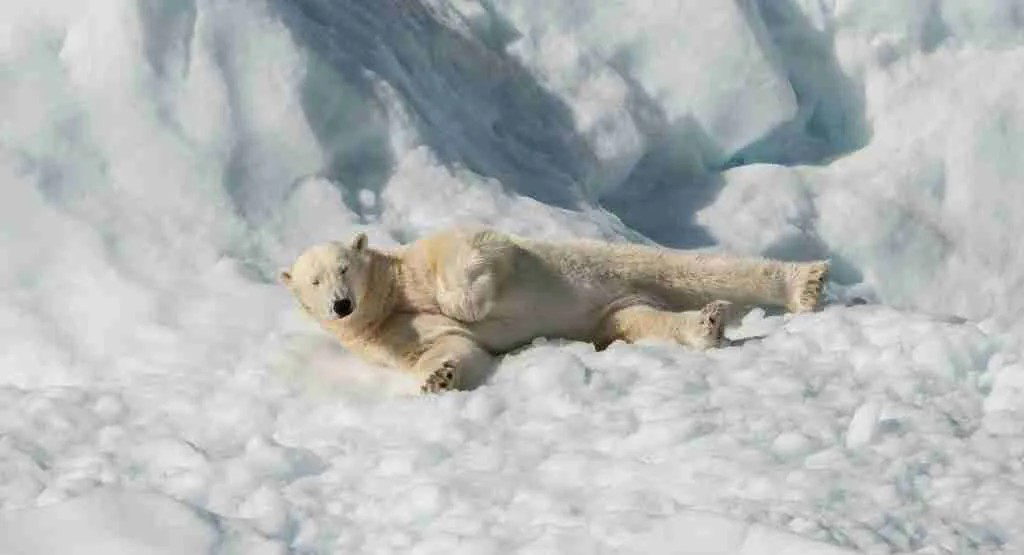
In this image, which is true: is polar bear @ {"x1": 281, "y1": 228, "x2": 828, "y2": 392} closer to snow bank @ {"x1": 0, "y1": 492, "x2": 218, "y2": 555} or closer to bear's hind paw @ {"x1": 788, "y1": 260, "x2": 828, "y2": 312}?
bear's hind paw @ {"x1": 788, "y1": 260, "x2": 828, "y2": 312}

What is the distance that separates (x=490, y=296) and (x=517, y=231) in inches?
45.2

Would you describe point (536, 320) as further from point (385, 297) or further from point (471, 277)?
point (385, 297)

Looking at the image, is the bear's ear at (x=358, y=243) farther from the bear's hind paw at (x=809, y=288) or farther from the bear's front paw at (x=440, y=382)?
the bear's hind paw at (x=809, y=288)

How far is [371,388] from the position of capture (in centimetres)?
428

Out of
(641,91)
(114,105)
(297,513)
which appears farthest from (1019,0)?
(297,513)

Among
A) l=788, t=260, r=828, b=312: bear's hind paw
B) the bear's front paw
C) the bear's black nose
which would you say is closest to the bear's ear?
the bear's black nose

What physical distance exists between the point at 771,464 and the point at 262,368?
164 centimetres

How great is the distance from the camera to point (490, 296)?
452cm

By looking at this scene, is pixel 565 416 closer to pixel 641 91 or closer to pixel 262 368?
pixel 262 368

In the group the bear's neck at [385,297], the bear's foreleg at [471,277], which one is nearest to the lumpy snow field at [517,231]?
the bear's neck at [385,297]

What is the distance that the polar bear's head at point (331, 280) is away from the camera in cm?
437

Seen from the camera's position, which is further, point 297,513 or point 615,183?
point 615,183

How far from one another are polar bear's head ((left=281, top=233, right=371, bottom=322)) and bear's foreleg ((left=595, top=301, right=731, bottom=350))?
2.64 ft

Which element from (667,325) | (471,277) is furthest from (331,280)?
(667,325)
